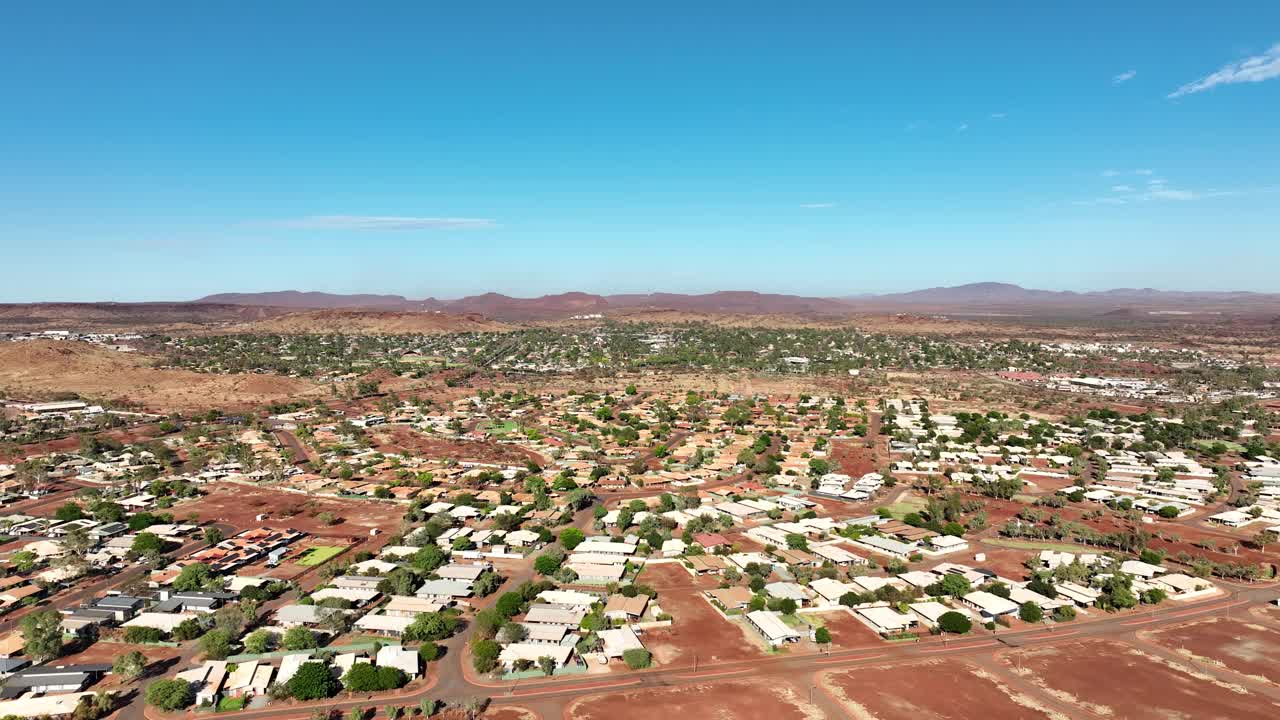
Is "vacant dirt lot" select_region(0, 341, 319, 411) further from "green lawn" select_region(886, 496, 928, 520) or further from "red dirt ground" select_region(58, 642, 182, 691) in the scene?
"green lawn" select_region(886, 496, 928, 520)

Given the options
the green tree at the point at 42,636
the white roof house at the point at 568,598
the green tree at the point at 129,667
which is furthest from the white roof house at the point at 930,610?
the green tree at the point at 42,636

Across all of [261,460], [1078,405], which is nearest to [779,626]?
[261,460]

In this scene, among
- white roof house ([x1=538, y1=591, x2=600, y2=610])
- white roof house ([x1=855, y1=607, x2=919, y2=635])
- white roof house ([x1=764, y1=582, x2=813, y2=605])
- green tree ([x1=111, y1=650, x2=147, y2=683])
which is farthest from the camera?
white roof house ([x1=764, y1=582, x2=813, y2=605])

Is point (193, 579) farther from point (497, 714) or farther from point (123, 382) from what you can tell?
point (123, 382)

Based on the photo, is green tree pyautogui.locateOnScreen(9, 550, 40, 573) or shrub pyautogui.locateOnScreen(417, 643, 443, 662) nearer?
shrub pyautogui.locateOnScreen(417, 643, 443, 662)

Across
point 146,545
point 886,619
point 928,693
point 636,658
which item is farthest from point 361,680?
point 886,619

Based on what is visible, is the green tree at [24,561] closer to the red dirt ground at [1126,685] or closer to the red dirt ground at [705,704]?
the red dirt ground at [705,704]

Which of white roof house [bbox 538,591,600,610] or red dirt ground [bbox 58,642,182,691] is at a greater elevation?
white roof house [bbox 538,591,600,610]

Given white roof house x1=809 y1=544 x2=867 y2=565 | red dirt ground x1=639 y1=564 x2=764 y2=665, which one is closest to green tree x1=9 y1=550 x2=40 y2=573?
red dirt ground x1=639 y1=564 x2=764 y2=665
